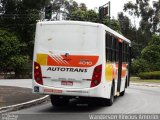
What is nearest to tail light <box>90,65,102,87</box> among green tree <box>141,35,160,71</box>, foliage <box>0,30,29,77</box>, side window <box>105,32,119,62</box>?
side window <box>105,32,119,62</box>

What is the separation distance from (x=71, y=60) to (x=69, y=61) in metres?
0.08

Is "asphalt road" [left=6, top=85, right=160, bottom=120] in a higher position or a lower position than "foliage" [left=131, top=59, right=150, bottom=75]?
higher

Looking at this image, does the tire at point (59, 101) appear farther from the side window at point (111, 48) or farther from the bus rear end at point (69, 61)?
the side window at point (111, 48)

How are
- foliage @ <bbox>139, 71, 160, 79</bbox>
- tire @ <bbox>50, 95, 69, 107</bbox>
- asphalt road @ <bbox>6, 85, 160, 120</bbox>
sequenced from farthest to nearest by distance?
foliage @ <bbox>139, 71, 160, 79</bbox> < tire @ <bbox>50, 95, 69, 107</bbox> < asphalt road @ <bbox>6, 85, 160, 120</bbox>

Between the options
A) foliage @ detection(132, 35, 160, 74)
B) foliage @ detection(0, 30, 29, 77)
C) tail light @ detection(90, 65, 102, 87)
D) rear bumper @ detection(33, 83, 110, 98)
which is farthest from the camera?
foliage @ detection(132, 35, 160, 74)

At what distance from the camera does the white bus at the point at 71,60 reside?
1733 centimetres

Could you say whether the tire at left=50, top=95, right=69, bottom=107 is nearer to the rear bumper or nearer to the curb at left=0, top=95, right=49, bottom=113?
the curb at left=0, top=95, right=49, bottom=113

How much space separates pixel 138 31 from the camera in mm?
96438

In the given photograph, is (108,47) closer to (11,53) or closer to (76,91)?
(76,91)

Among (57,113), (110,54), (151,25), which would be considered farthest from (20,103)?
(151,25)

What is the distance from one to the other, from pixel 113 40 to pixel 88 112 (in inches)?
157

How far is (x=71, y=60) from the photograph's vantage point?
57.4ft

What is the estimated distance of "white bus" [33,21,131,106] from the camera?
1733cm

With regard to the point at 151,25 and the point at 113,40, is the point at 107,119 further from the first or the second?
the point at 151,25
